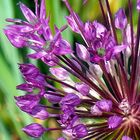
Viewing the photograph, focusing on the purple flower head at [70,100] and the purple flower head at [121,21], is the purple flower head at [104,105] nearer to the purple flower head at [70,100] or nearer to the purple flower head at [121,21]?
the purple flower head at [70,100]

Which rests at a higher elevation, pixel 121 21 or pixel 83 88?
pixel 121 21

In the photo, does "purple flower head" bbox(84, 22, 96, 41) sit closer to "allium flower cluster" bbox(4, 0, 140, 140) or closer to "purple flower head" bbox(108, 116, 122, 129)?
"allium flower cluster" bbox(4, 0, 140, 140)

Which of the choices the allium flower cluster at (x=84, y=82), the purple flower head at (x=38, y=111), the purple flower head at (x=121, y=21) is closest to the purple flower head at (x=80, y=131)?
the allium flower cluster at (x=84, y=82)

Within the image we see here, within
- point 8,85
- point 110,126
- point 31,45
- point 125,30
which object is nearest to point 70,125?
point 110,126

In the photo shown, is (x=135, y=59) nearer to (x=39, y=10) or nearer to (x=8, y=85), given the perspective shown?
(x=39, y=10)

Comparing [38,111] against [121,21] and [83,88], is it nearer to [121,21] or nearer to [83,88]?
[83,88]

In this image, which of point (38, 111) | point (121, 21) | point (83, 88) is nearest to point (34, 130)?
point (38, 111)

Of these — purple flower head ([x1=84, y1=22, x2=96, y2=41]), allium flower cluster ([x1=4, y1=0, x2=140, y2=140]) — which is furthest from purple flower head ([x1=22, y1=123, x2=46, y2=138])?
purple flower head ([x1=84, y1=22, x2=96, y2=41])
